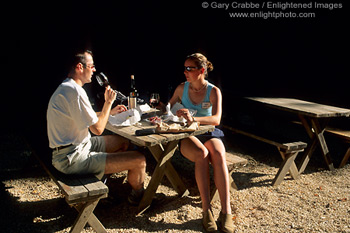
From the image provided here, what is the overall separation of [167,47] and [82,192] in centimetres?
487

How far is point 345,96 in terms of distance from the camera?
675 centimetres

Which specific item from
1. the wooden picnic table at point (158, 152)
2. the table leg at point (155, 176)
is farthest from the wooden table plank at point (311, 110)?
the table leg at point (155, 176)

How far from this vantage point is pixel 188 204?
3352mm

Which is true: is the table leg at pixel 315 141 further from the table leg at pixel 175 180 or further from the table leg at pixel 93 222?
the table leg at pixel 93 222

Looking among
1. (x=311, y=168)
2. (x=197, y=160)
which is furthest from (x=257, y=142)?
(x=197, y=160)

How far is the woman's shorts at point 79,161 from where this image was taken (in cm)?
256

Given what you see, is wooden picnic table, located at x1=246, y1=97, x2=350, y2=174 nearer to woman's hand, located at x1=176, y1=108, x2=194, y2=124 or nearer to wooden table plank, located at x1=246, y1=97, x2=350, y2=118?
wooden table plank, located at x1=246, y1=97, x2=350, y2=118

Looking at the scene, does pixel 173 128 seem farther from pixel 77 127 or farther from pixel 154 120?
pixel 77 127

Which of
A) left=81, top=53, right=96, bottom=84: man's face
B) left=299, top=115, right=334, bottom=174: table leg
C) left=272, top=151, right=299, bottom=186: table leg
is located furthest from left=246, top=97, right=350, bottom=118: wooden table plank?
left=81, top=53, right=96, bottom=84: man's face

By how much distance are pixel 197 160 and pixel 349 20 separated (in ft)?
18.7

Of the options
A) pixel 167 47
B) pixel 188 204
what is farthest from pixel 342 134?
pixel 167 47

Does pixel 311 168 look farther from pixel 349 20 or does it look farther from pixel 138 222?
pixel 349 20

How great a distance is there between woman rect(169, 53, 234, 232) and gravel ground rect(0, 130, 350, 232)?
0.26 meters

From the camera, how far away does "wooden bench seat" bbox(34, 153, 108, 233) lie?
7.62 ft
